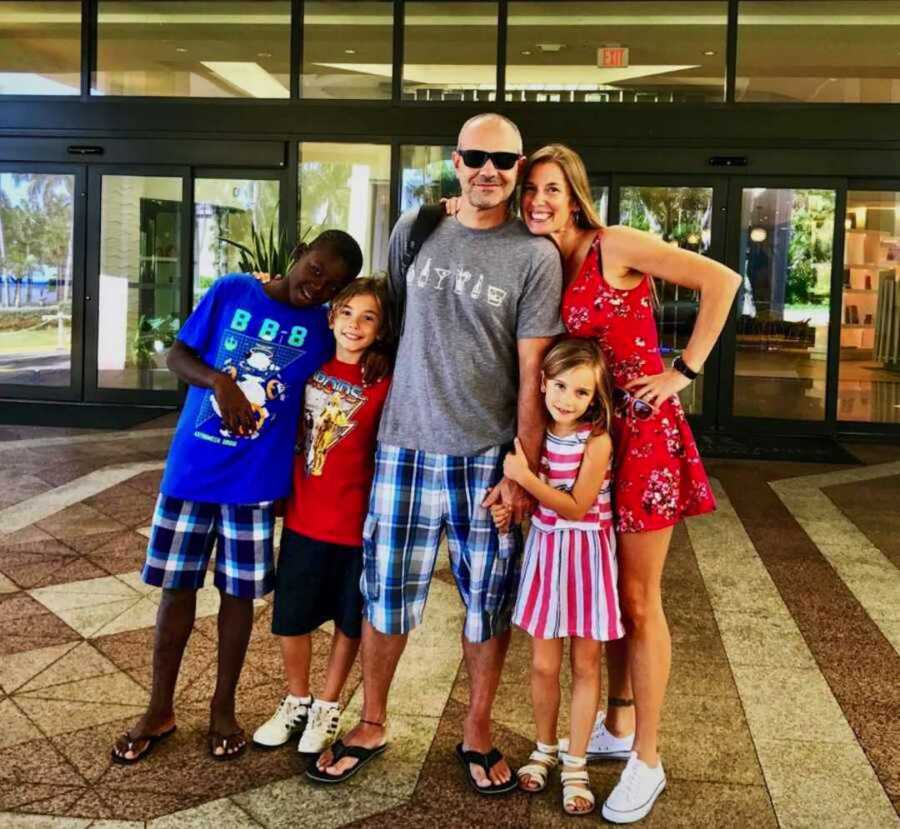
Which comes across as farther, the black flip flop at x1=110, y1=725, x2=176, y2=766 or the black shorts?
the black shorts

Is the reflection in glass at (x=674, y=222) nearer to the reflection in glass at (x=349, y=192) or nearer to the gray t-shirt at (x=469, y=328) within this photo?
the reflection in glass at (x=349, y=192)

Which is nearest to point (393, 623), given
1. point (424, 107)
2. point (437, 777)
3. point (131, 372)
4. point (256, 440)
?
point (437, 777)

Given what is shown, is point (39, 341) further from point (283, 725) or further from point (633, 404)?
point (633, 404)

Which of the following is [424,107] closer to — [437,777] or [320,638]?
[320,638]

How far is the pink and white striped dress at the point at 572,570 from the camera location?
2.92m

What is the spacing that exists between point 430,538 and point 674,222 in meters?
8.07

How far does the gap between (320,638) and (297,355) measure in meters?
1.62

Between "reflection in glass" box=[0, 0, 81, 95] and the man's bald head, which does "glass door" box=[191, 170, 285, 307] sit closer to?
"reflection in glass" box=[0, 0, 81, 95]

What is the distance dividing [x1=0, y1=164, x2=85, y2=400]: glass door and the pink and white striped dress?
940 cm

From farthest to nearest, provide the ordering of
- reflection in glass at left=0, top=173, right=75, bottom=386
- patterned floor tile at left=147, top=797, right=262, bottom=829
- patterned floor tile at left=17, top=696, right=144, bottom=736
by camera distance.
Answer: reflection in glass at left=0, top=173, right=75, bottom=386 → patterned floor tile at left=17, top=696, right=144, bottom=736 → patterned floor tile at left=147, top=797, right=262, bottom=829

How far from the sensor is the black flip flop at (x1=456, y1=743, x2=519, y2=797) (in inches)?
117

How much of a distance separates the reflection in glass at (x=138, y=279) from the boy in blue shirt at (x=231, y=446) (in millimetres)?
Result: 8322

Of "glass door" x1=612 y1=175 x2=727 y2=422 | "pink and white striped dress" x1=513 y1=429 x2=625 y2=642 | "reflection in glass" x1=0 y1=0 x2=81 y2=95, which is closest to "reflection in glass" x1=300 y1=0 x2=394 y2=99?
"reflection in glass" x1=0 y1=0 x2=81 y2=95

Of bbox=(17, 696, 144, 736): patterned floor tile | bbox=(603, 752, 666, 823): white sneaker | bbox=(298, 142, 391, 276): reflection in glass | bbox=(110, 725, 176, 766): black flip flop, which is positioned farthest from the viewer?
bbox=(298, 142, 391, 276): reflection in glass
